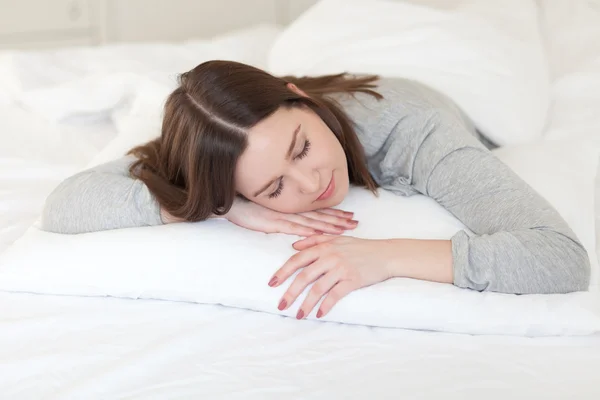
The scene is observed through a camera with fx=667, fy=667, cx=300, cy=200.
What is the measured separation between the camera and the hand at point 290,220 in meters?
1.06

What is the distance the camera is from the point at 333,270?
926mm

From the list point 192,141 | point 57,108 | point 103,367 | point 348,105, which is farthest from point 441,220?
point 57,108

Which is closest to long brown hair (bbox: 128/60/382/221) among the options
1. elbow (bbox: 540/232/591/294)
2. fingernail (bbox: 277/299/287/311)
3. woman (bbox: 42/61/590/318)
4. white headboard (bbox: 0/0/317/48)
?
woman (bbox: 42/61/590/318)

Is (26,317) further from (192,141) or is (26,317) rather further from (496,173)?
(496,173)

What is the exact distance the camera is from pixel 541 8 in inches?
75.9

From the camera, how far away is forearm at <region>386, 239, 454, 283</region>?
931 mm

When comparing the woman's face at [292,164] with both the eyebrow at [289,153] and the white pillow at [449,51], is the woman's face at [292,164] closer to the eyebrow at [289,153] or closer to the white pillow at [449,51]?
the eyebrow at [289,153]

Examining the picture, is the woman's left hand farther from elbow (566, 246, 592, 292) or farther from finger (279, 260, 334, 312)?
elbow (566, 246, 592, 292)

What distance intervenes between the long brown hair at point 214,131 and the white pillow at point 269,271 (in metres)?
0.05

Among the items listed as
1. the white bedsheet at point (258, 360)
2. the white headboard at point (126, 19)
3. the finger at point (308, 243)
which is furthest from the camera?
the white headboard at point (126, 19)

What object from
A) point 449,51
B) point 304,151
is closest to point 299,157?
point 304,151

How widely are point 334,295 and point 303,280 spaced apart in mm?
50

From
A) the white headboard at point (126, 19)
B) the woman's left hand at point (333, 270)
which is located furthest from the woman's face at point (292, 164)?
the white headboard at point (126, 19)

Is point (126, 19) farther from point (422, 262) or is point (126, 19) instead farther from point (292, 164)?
point (422, 262)
